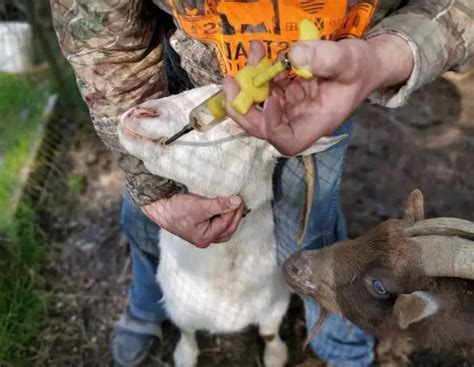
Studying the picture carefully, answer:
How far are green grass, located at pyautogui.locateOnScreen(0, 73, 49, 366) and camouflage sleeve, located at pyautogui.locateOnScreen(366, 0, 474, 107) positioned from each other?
7.22 feet

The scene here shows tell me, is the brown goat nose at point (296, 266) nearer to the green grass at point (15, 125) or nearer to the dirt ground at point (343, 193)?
the dirt ground at point (343, 193)

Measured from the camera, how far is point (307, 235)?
2.75 meters

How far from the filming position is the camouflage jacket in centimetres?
190

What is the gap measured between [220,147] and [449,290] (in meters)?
0.97

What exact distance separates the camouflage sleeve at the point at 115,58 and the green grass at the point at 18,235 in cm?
147

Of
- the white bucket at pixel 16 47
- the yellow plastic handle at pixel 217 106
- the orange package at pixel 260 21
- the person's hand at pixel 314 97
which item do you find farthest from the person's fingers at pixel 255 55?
the white bucket at pixel 16 47

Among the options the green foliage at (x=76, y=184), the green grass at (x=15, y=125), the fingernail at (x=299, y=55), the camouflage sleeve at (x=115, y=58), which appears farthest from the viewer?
the green foliage at (x=76, y=184)

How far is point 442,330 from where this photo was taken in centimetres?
248

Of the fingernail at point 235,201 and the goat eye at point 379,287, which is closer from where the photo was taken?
the fingernail at point 235,201

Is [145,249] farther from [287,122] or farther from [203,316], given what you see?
[287,122]

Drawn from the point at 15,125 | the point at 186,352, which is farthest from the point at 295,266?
the point at 15,125

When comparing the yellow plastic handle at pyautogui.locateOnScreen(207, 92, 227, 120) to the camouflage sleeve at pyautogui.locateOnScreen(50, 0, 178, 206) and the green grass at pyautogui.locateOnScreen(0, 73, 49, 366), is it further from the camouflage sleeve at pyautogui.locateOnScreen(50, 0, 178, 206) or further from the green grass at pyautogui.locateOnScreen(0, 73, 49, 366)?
the green grass at pyautogui.locateOnScreen(0, 73, 49, 366)

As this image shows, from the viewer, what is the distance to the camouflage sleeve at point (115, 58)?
2008 millimetres

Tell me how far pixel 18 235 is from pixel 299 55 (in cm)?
272
